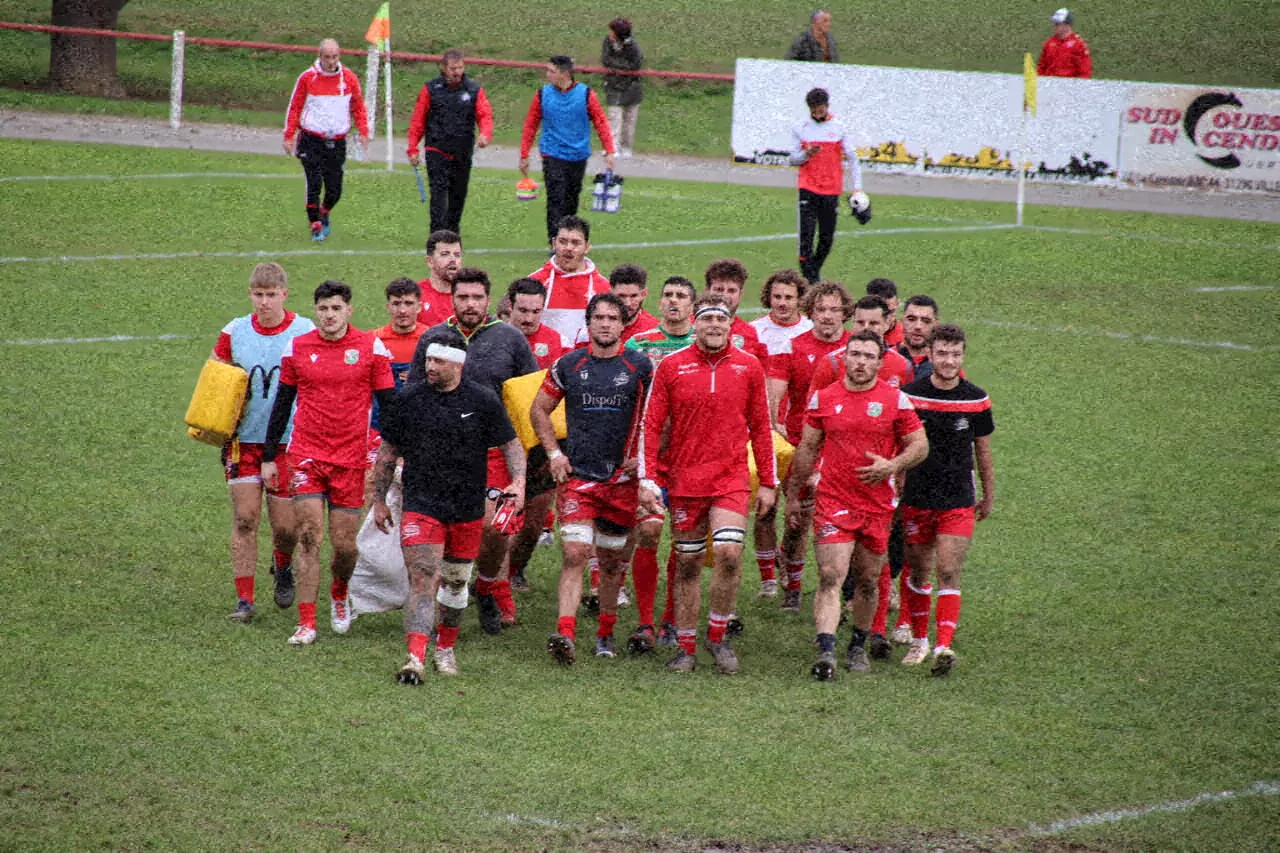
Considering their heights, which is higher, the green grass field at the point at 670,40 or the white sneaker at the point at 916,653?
the green grass field at the point at 670,40

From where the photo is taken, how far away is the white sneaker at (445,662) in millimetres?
8828

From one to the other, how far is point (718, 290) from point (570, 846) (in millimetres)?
4552

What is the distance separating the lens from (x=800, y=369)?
1037 centimetres

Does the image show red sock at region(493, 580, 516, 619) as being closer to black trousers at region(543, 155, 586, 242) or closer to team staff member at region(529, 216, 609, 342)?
team staff member at region(529, 216, 609, 342)

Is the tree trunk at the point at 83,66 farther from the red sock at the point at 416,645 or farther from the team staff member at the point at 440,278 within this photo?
the red sock at the point at 416,645

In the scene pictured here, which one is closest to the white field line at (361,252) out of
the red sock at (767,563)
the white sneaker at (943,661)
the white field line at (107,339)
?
the white field line at (107,339)

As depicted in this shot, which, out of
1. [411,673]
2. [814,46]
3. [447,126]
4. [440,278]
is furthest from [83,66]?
[411,673]

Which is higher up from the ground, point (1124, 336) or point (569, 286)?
point (569, 286)

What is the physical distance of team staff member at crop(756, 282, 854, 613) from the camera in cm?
1023

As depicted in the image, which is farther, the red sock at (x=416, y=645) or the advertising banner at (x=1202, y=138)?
the advertising banner at (x=1202, y=138)

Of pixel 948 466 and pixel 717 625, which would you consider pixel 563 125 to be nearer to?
pixel 948 466

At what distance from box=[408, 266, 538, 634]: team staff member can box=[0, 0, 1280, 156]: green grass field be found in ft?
72.3

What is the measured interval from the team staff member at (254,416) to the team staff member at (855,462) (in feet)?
10.4

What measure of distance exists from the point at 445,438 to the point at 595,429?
1.00m
